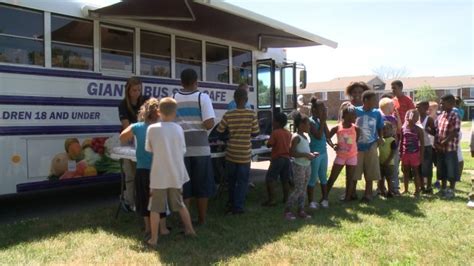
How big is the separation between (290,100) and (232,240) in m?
6.01

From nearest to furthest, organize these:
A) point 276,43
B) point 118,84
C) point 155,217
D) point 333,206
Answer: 1. point 155,217
2. point 333,206
3. point 118,84
4. point 276,43

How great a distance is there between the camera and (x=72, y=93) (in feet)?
21.0

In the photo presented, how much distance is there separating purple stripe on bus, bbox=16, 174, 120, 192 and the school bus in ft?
0.04

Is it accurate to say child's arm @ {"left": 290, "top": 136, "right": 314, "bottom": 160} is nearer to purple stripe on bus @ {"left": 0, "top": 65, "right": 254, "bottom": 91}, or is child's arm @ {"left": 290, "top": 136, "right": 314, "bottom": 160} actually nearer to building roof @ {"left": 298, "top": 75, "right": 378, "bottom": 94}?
purple stripe on bus @ {"left": 0, "top": 65, "right": 254, "bottom": 91}

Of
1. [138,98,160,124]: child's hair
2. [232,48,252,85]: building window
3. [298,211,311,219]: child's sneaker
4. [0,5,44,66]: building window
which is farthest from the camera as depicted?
[232,48,252,85]: building window

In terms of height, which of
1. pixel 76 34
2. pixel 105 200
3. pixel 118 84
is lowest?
pixel 105 200

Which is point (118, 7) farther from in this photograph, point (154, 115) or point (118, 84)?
point (154, 115)

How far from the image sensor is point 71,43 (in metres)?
6.43

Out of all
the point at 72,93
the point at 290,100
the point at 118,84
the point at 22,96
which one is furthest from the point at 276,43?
the point at 22,96

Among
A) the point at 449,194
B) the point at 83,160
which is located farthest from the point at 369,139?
the point at 83,160

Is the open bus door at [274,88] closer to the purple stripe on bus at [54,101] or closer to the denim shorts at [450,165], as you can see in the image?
the denim shorts at [450,165]

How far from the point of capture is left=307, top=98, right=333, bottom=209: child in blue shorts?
6.30 metres

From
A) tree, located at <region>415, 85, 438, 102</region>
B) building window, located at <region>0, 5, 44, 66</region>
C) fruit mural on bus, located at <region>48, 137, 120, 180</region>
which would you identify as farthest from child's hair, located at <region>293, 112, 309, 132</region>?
tree, located at <region>415, 85, 438, 102</region>

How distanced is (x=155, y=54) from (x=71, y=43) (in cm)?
136
